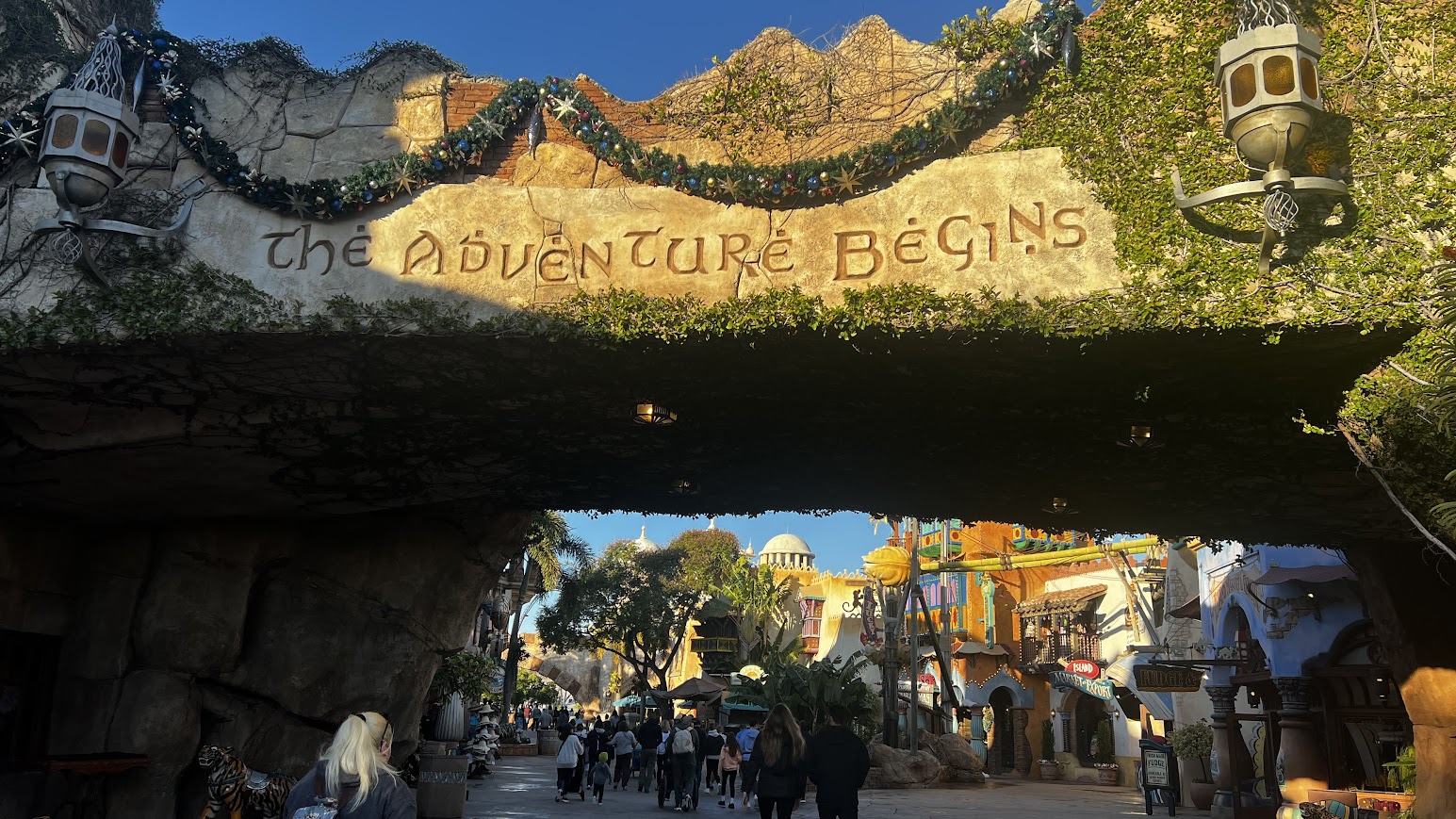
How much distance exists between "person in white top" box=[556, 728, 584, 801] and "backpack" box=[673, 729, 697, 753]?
6.04 ft

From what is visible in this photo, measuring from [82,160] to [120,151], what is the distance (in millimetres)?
338

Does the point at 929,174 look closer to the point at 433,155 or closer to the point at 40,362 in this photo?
the point at 433,155

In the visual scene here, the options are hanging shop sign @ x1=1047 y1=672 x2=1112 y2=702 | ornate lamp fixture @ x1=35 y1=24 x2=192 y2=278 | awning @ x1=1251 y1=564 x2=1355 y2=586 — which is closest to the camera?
ornate lamp fixture @ x1=35 y1=24 x2=192 y2=278

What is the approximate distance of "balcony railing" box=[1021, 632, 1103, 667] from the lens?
33.7 m

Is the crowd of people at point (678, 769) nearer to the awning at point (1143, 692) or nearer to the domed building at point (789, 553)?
the awning at point (1143, 692)

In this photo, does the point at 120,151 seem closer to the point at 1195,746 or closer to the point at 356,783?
the point at 356,783

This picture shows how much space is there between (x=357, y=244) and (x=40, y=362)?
8.46 feet

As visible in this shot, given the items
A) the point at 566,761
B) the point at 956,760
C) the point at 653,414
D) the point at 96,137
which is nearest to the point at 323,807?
the point at 653,414

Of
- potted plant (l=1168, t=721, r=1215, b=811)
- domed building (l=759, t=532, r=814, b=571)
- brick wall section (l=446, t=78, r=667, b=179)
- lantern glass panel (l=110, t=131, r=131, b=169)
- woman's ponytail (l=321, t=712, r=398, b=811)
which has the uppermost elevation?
domed building (l=759, t=532, r=814, b=571)

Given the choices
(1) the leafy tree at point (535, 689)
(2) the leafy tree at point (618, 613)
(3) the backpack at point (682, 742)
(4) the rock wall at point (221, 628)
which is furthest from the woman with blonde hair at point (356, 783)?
(1) the leafy tree at point (535, 689)

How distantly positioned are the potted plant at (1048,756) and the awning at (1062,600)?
3.72 m

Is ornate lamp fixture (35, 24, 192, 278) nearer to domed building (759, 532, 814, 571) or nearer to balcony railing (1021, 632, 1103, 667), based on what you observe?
balcony railing (1021, 632, 1103, 667)

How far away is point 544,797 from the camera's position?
17688mm

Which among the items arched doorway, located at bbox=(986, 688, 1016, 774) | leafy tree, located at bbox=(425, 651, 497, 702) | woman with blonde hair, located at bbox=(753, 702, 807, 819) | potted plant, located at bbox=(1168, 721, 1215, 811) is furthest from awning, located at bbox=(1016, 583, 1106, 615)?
woman with blonde hair, located at bbox=(753, 702, 807, 819)
